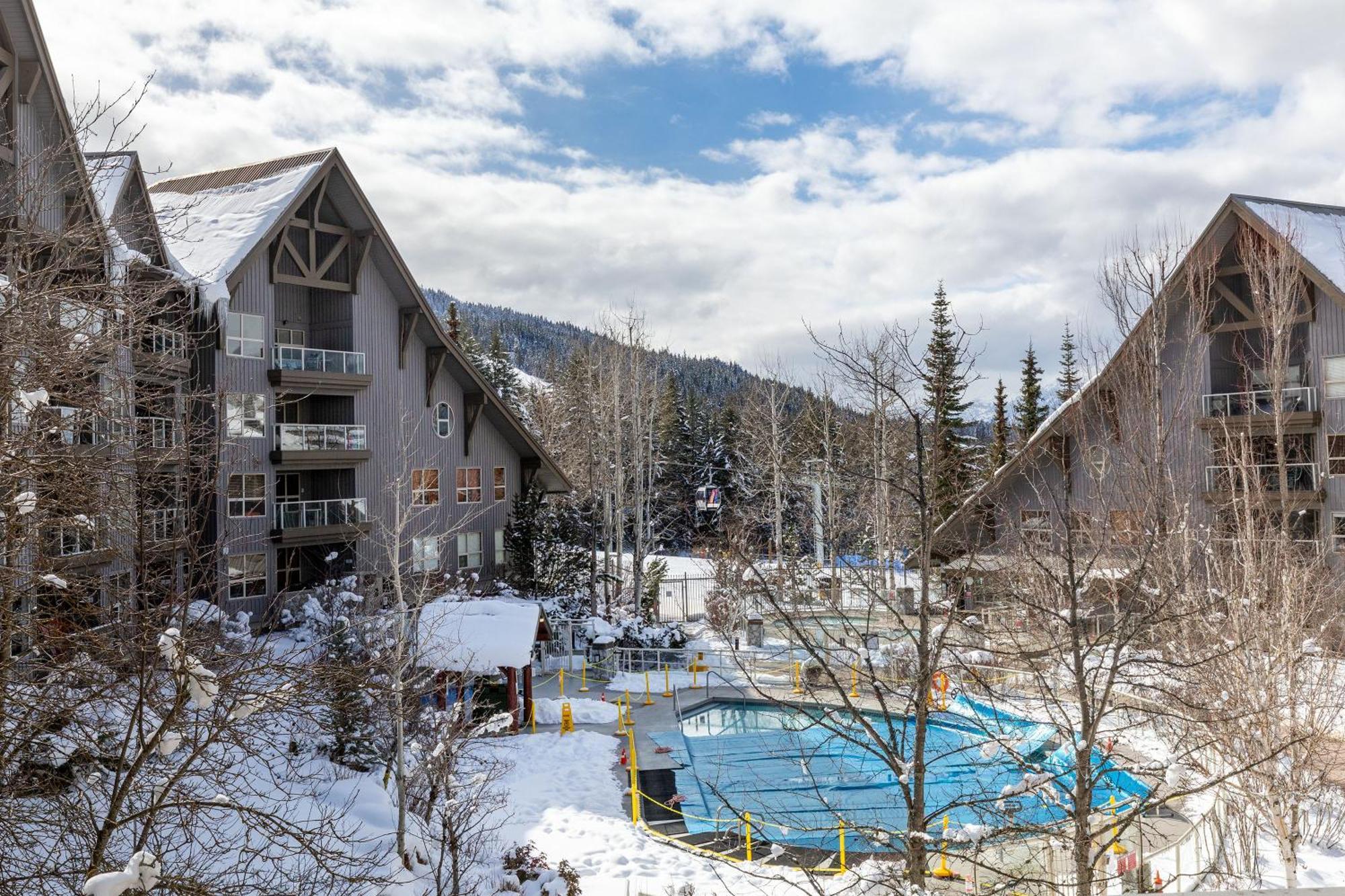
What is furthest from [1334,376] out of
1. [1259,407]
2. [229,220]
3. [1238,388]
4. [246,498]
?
[229,220]

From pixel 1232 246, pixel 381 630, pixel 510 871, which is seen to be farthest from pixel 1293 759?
pixel 1232 246

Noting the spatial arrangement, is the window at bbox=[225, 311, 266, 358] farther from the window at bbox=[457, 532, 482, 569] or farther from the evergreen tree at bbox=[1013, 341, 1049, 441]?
the evergreen tree at bbox=[1013, 341, 1049, 441]

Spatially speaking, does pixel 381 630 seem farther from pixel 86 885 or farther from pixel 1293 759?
pixel 1293 759

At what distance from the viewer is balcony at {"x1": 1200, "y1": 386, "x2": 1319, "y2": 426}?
2512 cm

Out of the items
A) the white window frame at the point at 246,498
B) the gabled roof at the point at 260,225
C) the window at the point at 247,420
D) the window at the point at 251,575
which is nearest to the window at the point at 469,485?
the gabled roof at the point at 260,225

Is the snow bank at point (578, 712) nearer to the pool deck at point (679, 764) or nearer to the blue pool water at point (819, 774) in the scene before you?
the pool deck at point (679, 764)

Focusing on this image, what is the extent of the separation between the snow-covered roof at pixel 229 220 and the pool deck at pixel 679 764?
14.1m

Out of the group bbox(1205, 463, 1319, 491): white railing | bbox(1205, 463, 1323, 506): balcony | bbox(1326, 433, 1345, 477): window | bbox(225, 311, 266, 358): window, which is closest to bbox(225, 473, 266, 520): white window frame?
bbox(225, 311, 266, 358): window

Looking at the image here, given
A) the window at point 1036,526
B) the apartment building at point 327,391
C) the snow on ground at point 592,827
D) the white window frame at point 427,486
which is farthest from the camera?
the white window frame at point 427,486

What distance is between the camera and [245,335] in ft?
83.6

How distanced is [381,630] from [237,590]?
1229cm

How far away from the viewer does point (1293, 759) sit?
Result: 10656 millimetres

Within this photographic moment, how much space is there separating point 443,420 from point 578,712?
42.5 feet

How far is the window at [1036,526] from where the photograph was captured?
1358 centimetres
